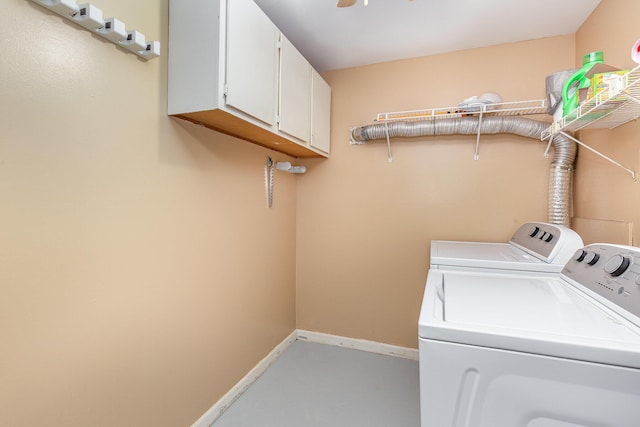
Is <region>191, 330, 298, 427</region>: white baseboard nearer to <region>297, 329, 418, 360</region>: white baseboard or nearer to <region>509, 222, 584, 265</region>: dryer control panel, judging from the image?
<region>297, 329, 418, 360</region>: white baseboard

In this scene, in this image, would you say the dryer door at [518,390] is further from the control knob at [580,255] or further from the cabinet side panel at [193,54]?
the cabinet side panel at [193,54]

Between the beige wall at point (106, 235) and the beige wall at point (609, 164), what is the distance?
6.81 feet

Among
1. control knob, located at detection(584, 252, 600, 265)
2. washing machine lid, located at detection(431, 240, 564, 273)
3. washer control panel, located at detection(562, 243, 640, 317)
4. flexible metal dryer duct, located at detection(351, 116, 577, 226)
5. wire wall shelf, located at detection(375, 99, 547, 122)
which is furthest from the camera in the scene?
wire wall shelf, located at detection(375, 99, 547, 122)

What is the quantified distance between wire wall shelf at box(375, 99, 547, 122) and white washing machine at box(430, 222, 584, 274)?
0.83m

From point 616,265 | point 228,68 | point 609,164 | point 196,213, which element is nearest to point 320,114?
point 228,68

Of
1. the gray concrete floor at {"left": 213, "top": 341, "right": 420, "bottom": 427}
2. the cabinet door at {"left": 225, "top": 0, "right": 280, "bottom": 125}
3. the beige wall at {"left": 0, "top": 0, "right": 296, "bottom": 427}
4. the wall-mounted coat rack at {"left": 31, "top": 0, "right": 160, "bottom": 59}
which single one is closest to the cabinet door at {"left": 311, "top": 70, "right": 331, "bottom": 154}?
the cabinet door at {"left": 225, "top": 0, "right": 280, "bottom": 125}

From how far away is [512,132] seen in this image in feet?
6.97

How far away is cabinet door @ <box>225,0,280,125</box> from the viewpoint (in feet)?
4.41

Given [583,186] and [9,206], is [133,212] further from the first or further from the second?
[583,186]

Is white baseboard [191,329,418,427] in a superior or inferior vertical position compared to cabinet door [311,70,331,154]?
inferior

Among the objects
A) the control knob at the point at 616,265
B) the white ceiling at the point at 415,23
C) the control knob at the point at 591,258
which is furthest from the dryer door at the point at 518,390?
the white ceiling at the point at 415,23

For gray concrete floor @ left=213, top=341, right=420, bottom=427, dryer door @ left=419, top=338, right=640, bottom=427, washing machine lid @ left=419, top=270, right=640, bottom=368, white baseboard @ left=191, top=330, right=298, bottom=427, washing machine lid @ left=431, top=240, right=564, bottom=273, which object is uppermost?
washing machine lid @ left=431, top=240, right=564, bottom=273

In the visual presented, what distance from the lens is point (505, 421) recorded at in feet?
2.66

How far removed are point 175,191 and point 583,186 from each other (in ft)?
7.93
